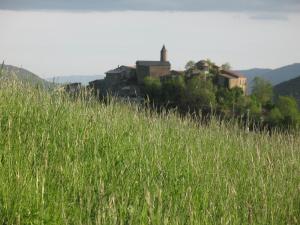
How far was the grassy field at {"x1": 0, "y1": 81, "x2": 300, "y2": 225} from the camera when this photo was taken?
12.4 ft

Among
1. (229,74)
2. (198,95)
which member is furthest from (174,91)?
(229,74)

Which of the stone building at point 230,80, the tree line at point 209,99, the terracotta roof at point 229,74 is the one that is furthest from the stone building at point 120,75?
the terracotta roof at point 229,74

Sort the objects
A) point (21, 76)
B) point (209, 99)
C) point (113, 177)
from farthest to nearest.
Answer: point (209, 99), point (21, 76), point (113, 177)

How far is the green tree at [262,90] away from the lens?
78.0m

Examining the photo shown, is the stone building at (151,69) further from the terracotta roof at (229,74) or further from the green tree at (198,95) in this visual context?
the green tree at (198,95)

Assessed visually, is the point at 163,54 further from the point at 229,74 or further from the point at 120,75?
the point at 120,75

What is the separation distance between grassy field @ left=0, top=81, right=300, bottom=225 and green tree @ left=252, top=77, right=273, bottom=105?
72.4 meters

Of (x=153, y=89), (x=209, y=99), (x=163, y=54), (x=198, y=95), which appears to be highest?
(x=163, y=54)

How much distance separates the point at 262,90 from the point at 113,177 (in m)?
77.3

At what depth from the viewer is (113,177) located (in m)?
4.83

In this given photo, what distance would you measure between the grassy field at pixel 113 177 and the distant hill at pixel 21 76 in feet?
1.14

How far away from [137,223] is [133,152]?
1993 mm

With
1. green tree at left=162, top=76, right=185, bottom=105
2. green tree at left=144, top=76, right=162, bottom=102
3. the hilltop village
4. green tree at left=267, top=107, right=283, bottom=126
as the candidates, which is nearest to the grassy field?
green tree at left=267, top=107, right=283, bottom=126

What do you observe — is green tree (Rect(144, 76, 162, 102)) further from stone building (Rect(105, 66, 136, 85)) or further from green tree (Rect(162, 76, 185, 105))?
stone building (Rect(105, 66, 136, 85))
